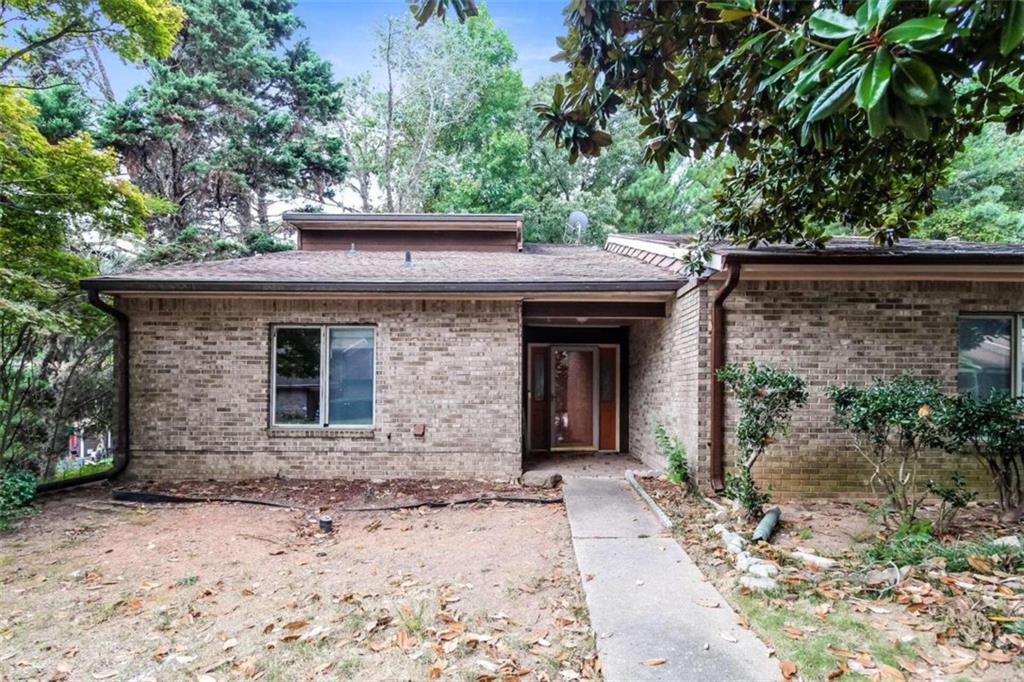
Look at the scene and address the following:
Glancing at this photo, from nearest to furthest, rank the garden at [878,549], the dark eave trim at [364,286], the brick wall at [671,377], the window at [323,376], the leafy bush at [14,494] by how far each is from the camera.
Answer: the garden at [878,549] < the leafy bush at [14,494] < the brick wall at [671,377] < the dark eave trim at [364,286] < the window at [323,376]

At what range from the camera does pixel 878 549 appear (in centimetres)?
401

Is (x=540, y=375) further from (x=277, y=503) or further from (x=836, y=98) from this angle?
(x=836, y=98)

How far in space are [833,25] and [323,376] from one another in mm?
6569

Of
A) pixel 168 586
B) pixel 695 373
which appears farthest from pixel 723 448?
pixel 168 586

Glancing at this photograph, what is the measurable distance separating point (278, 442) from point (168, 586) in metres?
3.17

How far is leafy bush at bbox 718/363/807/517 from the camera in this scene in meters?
4.90

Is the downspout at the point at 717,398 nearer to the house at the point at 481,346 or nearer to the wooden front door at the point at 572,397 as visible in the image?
the house at the point at 481,346

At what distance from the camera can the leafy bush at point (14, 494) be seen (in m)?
5.51

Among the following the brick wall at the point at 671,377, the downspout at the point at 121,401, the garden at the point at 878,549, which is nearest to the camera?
the garden at the point at 878,549

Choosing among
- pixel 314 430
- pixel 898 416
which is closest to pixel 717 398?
pixel 898 416

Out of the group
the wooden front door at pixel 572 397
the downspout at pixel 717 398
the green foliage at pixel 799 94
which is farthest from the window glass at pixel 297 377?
the downspout at pixel 717 398

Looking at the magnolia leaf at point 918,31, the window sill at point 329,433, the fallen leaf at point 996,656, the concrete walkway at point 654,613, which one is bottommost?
the concrete walkway at point 654,613

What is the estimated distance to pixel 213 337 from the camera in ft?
23.3

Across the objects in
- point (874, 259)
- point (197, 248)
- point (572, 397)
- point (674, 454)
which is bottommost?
point (674, 454)
